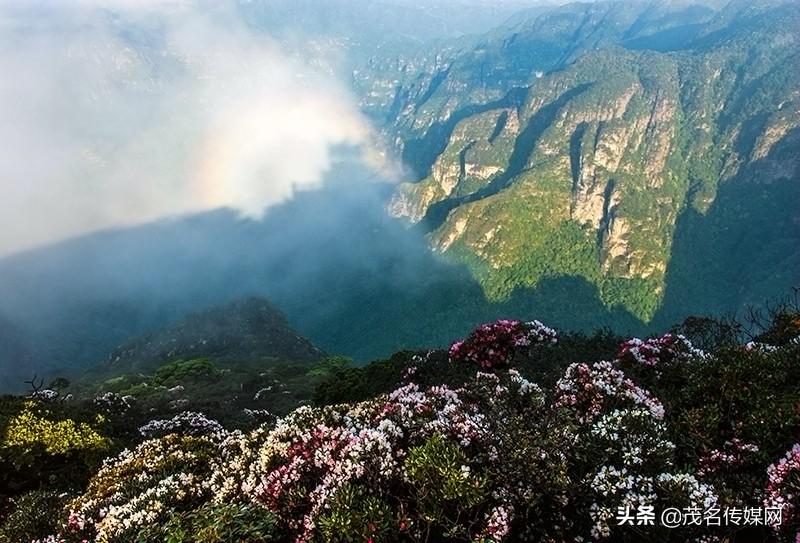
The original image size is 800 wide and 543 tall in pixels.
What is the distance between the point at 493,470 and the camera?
508 inches

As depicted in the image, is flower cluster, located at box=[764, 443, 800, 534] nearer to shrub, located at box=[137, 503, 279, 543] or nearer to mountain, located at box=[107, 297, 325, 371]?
A: shrub, located at box=[137, 503, 279, 543]

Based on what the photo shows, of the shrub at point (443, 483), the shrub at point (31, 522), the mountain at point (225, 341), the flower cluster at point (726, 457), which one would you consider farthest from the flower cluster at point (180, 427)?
the mountain at point (225, 341)

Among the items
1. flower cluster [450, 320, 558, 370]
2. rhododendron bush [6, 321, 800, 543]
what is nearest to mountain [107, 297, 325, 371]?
flower cluster [450, 320, 558, 370]

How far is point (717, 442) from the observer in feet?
47.8

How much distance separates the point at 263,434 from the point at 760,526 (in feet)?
48.3

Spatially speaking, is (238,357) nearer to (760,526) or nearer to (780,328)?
(780,328)

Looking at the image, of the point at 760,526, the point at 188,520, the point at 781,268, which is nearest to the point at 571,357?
the point at 760,526

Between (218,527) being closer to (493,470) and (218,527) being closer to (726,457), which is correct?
(493,470)

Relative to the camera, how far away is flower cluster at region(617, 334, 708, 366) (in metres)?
25.8

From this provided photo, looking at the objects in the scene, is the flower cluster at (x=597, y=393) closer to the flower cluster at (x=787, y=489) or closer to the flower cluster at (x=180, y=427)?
the flower cluster at (x=787, y=489)

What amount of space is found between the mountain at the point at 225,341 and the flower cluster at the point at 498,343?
101061 mm

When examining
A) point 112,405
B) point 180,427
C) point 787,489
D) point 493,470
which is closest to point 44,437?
point 180,427

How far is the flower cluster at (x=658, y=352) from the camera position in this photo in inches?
1014

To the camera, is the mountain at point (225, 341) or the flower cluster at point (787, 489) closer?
the flower cluster at point (787, 489)
